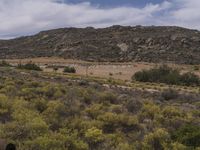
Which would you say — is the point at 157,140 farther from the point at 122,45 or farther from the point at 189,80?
the point at 122,45

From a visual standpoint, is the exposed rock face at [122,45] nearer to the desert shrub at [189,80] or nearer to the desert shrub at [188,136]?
the desert shrub at [189,80]

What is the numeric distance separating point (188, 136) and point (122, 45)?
9727 centimetres

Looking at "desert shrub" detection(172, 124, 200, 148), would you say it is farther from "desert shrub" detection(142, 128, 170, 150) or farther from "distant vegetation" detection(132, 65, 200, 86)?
"distant vegetation" detection(132, 65, 200, 86)

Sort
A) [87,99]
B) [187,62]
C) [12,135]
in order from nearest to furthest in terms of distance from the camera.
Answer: [12,135] → [87,99] → [187,62]

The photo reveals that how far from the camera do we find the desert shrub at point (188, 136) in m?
14.0

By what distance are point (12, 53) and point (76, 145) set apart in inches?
4371

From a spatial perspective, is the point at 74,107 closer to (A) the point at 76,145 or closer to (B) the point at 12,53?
(A) the point at 76,145

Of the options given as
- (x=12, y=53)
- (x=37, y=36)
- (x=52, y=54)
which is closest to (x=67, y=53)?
(x=52, y=54)

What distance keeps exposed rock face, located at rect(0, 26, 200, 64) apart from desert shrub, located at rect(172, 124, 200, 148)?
78.3 m

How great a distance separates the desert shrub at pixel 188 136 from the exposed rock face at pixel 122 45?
3083 inches

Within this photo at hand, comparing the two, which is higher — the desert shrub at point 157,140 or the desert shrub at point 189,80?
the desert shrub at point 157,140

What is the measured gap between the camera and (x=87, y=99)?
69.7 ft

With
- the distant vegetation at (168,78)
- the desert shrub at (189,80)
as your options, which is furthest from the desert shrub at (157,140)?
the desert shrub at (189,80)

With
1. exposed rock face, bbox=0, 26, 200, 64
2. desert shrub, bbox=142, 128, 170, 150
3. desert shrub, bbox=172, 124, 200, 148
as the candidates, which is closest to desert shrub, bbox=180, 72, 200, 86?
exposed rock face, bbox=0, 26, 200, 64
